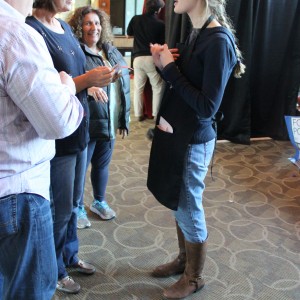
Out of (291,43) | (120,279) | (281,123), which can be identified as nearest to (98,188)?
(120,279)

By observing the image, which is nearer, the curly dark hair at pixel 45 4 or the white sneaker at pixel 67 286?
the curly dark hair at pixel 45 4

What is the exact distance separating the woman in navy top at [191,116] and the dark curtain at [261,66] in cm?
214

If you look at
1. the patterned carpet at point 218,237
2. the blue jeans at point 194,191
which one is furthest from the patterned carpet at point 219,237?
the blue jeans at point 194,191

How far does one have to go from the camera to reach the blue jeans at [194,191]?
1.40m

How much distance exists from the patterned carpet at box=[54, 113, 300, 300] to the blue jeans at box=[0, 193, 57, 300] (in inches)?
27.2

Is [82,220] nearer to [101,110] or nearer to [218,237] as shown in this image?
[101,110]

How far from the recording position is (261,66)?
3697mm

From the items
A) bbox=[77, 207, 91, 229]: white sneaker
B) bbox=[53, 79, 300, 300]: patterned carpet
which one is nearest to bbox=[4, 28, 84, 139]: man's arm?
bbox=[53, 79, 300, 300]: patterned carpet

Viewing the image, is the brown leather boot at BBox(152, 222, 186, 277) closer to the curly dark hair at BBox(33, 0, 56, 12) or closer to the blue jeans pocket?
the blue jeans pocket

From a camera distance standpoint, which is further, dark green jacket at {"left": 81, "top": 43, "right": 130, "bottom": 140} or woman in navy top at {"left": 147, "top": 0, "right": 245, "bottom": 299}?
dark green jacket at {"left": 81, "top": 43, "right": 130, "bottom": 140}

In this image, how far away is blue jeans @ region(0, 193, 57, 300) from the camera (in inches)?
35.1

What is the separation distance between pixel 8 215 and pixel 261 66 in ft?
11.1

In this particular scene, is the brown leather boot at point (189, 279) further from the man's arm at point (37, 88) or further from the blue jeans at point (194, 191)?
the man's arm at point (37, 88)

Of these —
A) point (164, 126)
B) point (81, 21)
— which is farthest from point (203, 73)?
point (81, 21)
